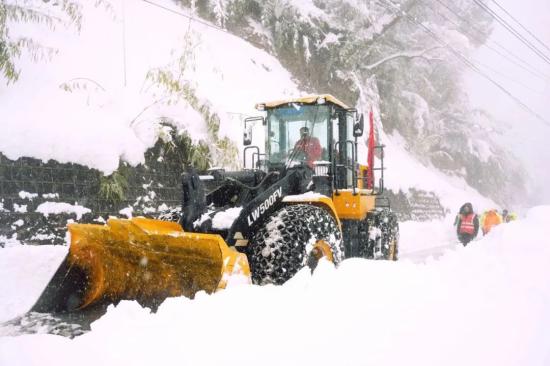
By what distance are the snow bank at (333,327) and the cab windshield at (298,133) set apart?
2611mm

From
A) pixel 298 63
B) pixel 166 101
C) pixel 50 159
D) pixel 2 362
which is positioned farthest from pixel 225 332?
pixel 298 63

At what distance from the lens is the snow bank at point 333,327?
8.99ft

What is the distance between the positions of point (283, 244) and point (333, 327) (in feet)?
4.63

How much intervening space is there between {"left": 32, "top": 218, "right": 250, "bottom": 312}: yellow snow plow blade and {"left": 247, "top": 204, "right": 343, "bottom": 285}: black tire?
1.47 feet

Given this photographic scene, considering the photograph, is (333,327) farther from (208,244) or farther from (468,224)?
(468,224)

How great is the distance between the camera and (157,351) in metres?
2.79

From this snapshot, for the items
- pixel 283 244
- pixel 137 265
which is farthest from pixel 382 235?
pixel 137 265

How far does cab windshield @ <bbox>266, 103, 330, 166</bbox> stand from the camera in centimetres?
655

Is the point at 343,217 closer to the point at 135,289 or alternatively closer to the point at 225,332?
the point at 135,289

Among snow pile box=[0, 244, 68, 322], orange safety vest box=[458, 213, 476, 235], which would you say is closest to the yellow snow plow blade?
snow pile box=[0, 244, 68, 322]

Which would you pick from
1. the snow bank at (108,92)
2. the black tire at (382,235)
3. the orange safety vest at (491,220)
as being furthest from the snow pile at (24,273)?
the orange safety vest at (491,220)

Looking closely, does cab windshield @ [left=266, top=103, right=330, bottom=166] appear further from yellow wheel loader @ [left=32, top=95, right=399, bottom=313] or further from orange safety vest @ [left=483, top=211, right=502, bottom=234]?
orange safety vest @ [left=483, top=211, right=502, bottom=234]

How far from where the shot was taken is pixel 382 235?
746 centimetres

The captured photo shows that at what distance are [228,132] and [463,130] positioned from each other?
20729 millimetres
